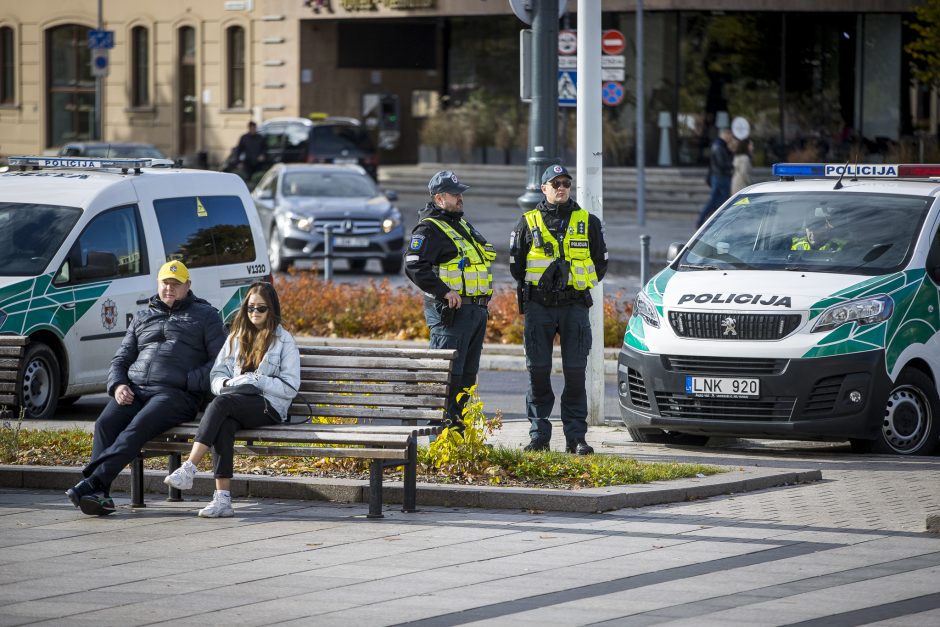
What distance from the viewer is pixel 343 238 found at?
78.2 feet

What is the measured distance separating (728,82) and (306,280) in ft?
70.5

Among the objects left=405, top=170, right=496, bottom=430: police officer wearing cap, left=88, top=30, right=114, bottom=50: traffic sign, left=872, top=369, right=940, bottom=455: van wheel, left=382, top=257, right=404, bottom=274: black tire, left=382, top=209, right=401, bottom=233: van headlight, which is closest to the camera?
left=405, top=170, right=496, bottom=430: police officer wearing cap

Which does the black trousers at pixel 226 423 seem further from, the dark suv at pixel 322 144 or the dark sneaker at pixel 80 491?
the dark suv at pixel 322 144

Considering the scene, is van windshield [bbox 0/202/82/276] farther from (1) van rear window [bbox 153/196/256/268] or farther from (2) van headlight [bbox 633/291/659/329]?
(2) van headlight [bbox 633/291/659/329]

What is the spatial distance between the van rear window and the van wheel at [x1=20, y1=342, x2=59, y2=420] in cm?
141

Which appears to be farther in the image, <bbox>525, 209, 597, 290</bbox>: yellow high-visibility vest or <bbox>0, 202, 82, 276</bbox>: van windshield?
<bbox>0, 202, 82, 276</bbox>: van windshield

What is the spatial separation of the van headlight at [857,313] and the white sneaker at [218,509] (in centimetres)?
401

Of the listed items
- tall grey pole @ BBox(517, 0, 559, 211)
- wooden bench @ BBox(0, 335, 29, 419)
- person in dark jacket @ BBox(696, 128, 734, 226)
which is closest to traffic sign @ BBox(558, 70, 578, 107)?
tall grey pole @ BBox(517, 0, 559, 211)

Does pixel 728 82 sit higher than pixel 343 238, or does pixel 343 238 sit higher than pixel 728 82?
pixel 728 82

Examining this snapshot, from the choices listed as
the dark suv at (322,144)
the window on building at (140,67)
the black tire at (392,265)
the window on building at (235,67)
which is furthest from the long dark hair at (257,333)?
the window on building at (140,67)

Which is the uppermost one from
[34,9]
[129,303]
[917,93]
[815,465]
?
[34,9]

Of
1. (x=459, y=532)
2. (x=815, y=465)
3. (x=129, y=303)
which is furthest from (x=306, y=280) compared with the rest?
(x=459, y=532)

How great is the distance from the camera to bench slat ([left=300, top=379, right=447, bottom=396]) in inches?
366

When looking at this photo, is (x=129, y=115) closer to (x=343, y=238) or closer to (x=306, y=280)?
(x=343, y=238)
